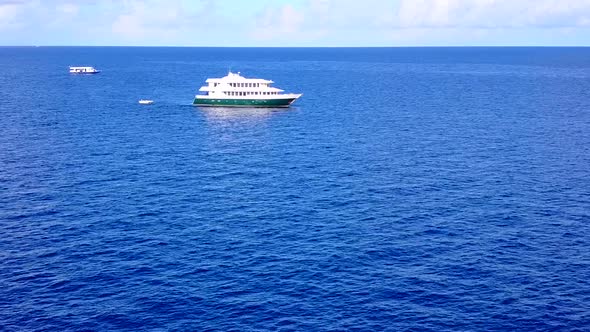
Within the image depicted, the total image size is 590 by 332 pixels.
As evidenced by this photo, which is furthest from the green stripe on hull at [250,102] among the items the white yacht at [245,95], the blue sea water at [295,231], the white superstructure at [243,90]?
the blue sea water at [295,231]

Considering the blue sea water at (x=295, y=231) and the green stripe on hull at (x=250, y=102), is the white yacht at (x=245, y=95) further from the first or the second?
the blue sea water at (x=295, y=231)

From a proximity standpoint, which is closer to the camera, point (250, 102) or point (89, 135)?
point (89, 135)

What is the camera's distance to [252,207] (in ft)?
314

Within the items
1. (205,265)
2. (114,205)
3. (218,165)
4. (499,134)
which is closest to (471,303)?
(205,265)

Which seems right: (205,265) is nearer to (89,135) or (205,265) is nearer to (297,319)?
(297,319)

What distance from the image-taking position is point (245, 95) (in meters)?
198

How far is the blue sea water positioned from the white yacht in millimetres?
45980

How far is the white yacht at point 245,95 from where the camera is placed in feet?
641

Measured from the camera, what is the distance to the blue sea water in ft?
208

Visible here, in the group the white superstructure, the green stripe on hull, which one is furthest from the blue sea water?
the white superstructure

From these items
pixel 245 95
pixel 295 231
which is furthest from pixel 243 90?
pixel 295 231

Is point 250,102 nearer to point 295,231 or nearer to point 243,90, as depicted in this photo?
point 243,90

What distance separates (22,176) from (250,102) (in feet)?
314

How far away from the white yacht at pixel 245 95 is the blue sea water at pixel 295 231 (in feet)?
151
